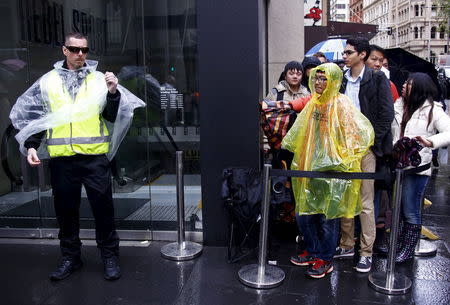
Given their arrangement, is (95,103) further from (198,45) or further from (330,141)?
(330,141)

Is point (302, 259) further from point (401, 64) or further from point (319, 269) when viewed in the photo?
point (401, 64)

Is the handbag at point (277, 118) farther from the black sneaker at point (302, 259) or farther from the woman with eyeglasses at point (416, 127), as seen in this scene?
the black sneaker at point (302, 259)

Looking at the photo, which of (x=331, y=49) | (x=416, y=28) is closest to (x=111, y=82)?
(x=331, y=49)

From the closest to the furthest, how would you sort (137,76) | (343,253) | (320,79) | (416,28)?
(320,79) → (343,253) → (137,76) → (416,28)

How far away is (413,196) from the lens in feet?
14.0

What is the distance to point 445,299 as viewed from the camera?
376 cm

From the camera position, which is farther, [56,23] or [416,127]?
[56,23]

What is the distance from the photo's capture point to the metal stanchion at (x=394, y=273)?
3811mm

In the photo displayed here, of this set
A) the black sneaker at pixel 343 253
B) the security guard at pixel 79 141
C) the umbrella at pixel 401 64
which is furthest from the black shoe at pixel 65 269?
the umbrella at pixel 401 64

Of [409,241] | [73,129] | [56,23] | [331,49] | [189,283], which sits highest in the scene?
[331,49]

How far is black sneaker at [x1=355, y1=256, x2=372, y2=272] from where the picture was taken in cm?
430

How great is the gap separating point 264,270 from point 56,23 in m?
3.68

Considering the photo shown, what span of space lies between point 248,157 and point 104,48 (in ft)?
7.02

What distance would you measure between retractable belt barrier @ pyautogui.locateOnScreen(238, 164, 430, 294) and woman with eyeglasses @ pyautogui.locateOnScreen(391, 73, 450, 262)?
200 millimetres
